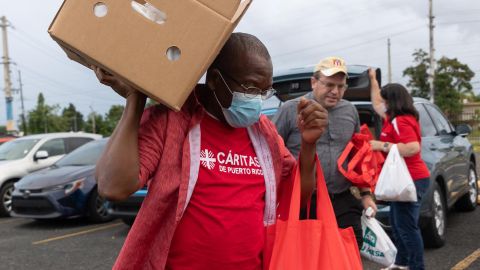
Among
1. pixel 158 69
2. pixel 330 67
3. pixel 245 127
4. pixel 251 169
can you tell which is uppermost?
pixel 330 67

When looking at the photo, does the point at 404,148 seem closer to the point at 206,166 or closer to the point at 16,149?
the point at 206,166

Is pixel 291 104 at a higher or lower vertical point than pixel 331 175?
higher

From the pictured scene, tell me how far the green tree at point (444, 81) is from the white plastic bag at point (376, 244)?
28.5 meters

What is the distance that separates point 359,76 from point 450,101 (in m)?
31.8

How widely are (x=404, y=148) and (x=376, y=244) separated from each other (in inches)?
55.1

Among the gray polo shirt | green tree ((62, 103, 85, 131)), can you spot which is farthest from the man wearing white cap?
green tree ((62, 103, 85, 131))

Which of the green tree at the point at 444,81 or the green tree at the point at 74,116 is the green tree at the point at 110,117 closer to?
the green tree at the point at 74,116

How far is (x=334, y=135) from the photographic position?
329cm

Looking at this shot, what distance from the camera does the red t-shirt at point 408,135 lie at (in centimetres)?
425

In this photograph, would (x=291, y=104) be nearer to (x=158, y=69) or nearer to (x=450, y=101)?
(x=158, y=69)

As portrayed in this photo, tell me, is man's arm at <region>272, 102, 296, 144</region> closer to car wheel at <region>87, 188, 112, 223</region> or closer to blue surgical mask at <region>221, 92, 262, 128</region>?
blue surgical mask at <region>221, 92, 262, 128</region>

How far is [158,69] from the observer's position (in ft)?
4.31

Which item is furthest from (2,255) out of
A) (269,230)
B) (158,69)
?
(158,69)

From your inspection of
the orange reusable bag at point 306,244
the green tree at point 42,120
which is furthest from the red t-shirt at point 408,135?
the green tree at point 42,120
